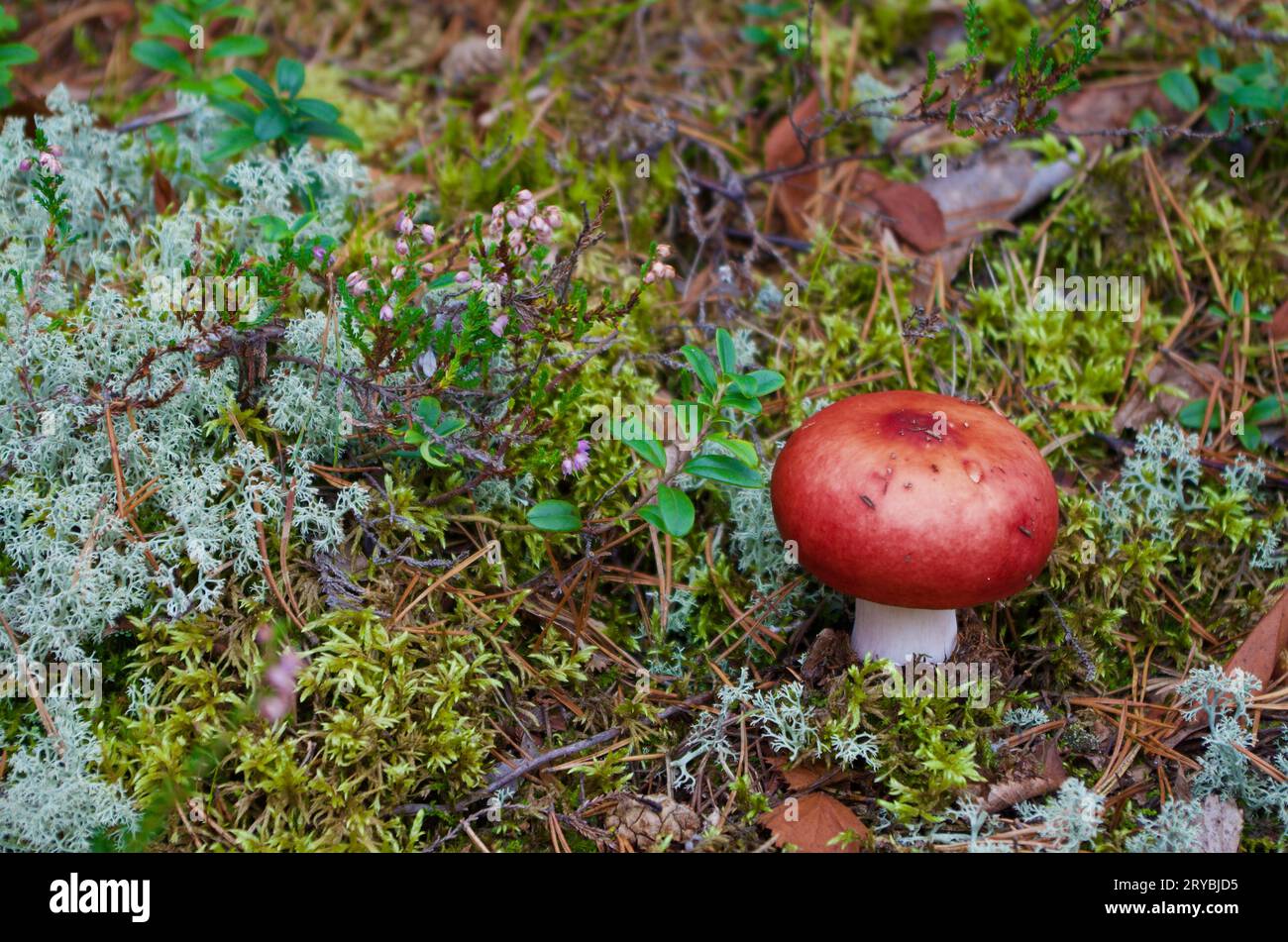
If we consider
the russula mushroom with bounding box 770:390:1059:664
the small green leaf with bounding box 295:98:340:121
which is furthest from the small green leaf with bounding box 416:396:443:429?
the small green leaf with bounding box 295:98:340:121

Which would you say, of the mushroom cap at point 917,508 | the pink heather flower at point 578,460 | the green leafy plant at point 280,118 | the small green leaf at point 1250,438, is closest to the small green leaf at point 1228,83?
the small green leaf at point 1250,438

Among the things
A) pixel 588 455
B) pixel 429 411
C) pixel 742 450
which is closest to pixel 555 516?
pixel 588 455

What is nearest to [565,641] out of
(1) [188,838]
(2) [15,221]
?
(1) [188,838]

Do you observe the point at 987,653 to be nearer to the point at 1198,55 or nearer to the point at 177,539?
the point at 177,539

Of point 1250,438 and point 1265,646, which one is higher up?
point 1250,438

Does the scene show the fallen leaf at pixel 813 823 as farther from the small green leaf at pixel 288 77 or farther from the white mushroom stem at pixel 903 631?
the small green leaf at pixel 288 77

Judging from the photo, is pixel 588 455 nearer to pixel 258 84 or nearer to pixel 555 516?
pixel 555 516

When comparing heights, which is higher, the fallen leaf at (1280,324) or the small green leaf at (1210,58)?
the small green leaf at (1210,58)
